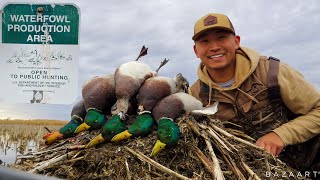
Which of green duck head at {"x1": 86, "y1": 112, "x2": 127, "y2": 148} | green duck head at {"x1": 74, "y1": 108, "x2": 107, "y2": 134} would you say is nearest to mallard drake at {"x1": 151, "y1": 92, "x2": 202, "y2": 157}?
green duck head at {"x1": 86, "y1": 112, "x2": 127, "y2": 148}

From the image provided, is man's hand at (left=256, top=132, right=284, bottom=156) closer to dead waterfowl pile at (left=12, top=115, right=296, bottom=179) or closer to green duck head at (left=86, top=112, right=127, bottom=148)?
dead waterfowl pile at (left=12, top=115, right=296, bottom=179)

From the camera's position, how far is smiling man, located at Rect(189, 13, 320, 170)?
3541 mm

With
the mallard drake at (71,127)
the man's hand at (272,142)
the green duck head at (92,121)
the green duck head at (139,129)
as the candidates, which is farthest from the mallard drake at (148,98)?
the man's hand at (272,142)

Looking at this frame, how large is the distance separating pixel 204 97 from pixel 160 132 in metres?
1.59

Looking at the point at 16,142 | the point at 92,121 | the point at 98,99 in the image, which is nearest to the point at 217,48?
the point at 98,99

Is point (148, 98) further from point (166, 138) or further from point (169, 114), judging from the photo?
point (166, 138)

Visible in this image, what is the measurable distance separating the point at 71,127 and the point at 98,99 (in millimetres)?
316

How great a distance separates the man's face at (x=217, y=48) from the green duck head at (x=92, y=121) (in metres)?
1.35

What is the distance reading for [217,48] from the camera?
3.63 m

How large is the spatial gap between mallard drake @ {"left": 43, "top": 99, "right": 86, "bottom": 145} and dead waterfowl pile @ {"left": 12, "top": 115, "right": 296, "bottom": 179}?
0.59 feet

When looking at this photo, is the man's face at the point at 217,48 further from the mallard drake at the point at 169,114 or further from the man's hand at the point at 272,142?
the mallard drake at the point at 169,114

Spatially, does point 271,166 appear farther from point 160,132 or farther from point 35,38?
point 35,38

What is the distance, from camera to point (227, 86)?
12.3 feet

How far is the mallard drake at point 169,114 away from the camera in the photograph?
2268 millimetres
